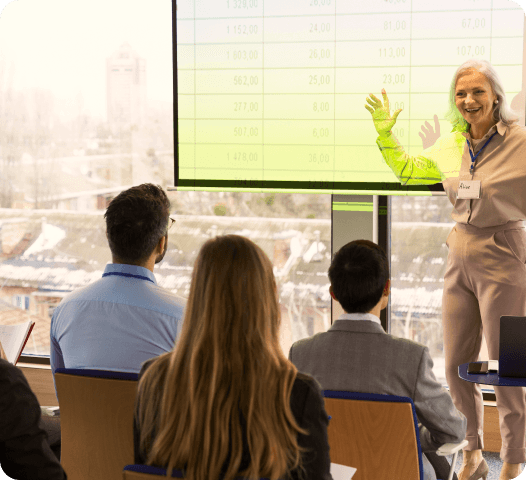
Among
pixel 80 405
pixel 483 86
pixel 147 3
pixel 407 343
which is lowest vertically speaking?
pixel 80 405

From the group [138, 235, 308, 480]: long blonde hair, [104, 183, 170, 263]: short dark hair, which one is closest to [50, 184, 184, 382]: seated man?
[104, 183, 170, 263]: short dark hair

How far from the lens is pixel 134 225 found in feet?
7.75

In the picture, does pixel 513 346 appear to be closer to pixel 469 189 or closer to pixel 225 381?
pixel 469 189

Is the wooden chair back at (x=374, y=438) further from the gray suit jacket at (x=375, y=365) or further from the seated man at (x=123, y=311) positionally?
the seated man at (x=123, y=311)

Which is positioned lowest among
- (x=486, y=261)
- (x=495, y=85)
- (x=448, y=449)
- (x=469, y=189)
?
(x=448, y=449)

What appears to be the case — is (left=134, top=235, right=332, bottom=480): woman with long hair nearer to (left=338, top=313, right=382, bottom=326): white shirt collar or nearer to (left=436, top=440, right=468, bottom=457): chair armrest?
(left=338, top=313, right=382, bottom=326): white shirt collar

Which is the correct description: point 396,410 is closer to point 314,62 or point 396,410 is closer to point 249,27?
point 314,62

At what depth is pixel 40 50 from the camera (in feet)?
14.8

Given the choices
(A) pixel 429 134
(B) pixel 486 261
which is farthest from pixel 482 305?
(A) pixel 429 134

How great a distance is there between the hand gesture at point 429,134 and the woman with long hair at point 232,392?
2245 millimetres

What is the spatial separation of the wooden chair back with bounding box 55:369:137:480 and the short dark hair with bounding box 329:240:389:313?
30.3 inches

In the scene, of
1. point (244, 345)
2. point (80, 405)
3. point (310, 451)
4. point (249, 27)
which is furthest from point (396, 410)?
point (249, 27)

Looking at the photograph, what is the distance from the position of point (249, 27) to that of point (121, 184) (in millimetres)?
1427

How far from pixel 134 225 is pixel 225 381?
1.09 meters
